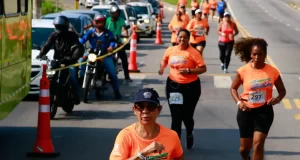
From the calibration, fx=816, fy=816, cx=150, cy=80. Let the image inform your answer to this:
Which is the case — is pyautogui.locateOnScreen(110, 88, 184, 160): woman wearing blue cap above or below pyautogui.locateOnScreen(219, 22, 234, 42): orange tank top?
above

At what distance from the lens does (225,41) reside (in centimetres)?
2205

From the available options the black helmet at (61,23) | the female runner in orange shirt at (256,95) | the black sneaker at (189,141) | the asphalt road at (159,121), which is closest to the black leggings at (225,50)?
the asphalt road at (159,121)

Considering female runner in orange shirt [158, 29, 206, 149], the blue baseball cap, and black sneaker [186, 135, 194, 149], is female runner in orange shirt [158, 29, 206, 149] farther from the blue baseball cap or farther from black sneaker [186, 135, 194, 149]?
the blue baseball cap

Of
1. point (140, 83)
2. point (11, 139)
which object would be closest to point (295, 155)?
point (11, 139)

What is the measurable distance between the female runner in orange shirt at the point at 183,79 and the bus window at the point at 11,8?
7.40ft

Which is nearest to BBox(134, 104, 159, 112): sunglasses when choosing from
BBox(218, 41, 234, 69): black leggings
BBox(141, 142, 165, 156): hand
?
BBox(141, 142, 165, 156): hand

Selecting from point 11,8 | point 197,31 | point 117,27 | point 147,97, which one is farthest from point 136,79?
point 147,97

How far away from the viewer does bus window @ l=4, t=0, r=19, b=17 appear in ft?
A: 34.9

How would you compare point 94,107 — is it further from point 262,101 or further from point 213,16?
point 213,16

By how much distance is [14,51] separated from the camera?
11344 mm

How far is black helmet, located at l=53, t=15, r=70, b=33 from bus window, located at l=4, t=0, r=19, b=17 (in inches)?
109

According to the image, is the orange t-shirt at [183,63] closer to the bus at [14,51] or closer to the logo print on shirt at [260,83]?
the logo print on shirt at [260,83]

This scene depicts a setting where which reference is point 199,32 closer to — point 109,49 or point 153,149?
point 109,49

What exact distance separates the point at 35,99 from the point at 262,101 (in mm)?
8541
